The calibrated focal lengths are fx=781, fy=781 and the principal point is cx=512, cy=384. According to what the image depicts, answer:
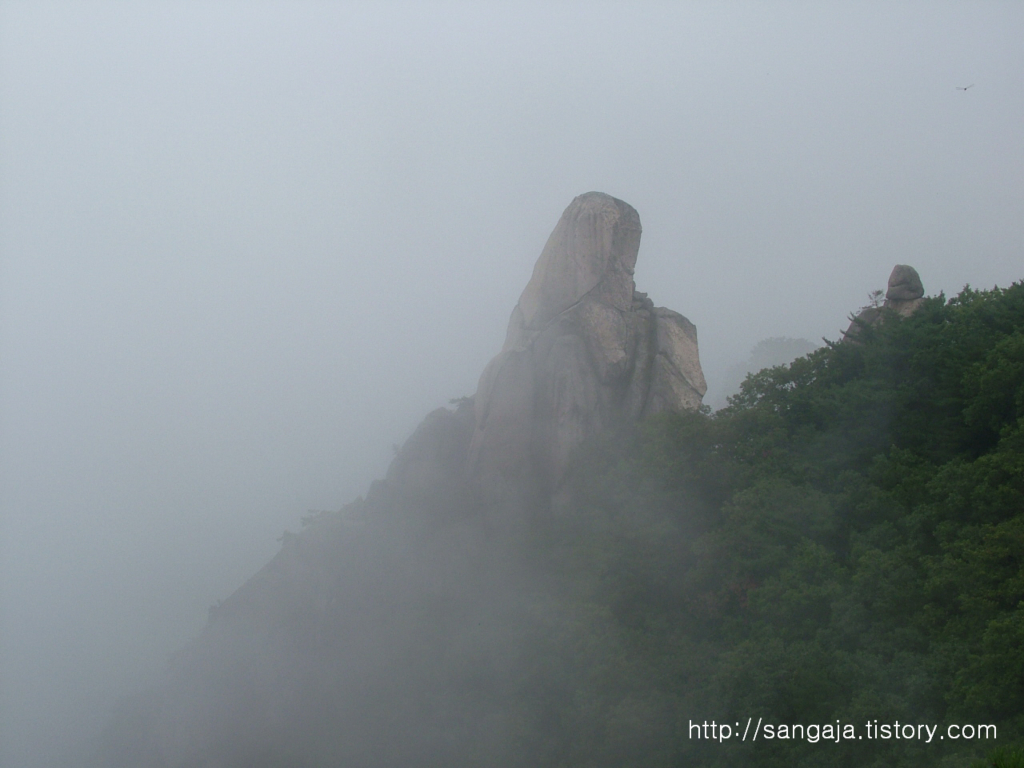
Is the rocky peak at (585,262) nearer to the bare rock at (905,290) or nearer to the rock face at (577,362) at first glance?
the rock face at (577,362)

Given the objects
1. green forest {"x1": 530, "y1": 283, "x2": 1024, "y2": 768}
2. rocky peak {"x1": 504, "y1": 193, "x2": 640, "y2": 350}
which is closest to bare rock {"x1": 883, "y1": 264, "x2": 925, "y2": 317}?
green forest {"x1": 530, "y1": 283, "x2": 1024, "y2": 768}

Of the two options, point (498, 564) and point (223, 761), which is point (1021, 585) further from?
point (223, 761)

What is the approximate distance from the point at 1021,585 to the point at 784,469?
734 centimetres

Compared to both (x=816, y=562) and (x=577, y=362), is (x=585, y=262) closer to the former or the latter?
(x=577, y=362)

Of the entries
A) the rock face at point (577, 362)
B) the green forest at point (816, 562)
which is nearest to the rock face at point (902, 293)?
the green forest at point (816, 562)

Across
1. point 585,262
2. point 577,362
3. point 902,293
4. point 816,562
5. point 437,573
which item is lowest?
point 437,573

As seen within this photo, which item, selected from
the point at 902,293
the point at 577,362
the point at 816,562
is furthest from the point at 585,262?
the point at 816,562

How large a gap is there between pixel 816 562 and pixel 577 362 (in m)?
10.4

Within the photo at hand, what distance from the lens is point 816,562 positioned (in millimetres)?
16141

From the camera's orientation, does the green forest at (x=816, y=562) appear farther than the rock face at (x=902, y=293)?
No

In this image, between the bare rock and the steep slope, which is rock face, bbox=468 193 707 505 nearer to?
the steep slope

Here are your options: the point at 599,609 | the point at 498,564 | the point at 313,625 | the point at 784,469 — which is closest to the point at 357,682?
the point at 313,625

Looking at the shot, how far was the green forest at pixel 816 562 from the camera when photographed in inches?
501

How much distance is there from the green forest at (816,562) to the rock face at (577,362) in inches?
61.1
